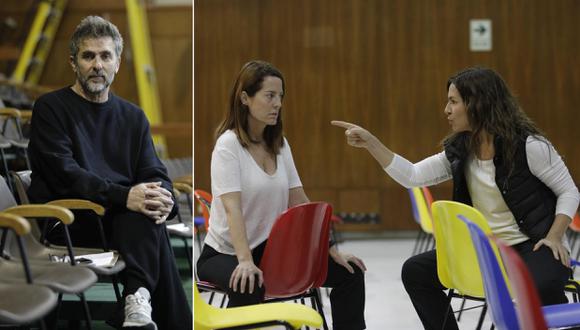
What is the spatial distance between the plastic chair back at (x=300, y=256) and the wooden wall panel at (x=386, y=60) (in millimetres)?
4968

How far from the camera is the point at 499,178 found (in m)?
2.92

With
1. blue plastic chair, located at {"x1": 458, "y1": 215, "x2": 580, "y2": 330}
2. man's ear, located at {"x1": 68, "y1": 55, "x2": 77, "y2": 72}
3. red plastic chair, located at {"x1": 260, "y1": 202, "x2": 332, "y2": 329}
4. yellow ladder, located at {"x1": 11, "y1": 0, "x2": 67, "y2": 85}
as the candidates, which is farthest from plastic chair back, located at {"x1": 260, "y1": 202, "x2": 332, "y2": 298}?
yellow ladder, located at {"x1": 11, "y1": 0, "x2": 67, "y2": 85}

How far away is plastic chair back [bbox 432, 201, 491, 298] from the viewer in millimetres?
2682

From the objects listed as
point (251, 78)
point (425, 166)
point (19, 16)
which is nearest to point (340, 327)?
point (425, 166)

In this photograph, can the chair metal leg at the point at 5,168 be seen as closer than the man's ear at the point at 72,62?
No

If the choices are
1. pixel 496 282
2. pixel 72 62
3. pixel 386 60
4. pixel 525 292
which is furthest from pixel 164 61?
pixel 386 60

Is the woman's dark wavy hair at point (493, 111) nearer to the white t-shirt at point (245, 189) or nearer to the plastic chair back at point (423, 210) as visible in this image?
the white t-shirt at point (245, 189)

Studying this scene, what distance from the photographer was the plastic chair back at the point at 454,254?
8.80 ft

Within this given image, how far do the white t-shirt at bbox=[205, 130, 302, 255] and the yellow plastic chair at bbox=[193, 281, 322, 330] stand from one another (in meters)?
0.46

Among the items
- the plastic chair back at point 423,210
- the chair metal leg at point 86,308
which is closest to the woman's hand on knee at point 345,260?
the chair metal leg at point 86,308

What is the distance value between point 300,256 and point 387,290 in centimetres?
238

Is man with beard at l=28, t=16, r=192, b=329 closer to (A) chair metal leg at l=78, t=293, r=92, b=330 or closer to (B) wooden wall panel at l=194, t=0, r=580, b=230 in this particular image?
(A) chair metal leg at l=78, t=293, r=92, b=330

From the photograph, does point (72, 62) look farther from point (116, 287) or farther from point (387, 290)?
point (387, 290)

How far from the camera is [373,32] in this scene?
7.86 metres
